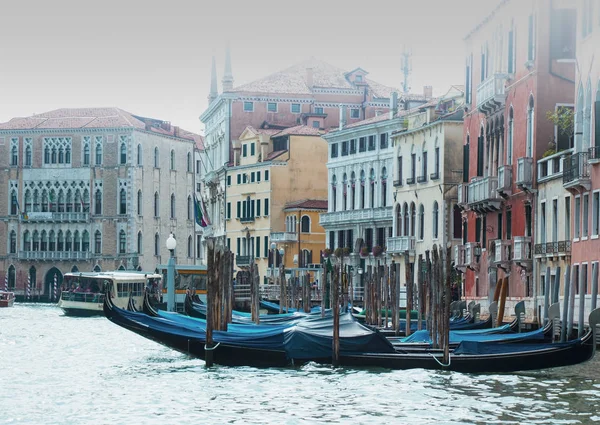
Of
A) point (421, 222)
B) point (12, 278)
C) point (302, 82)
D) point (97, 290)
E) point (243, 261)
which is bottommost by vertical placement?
point (97, 290)

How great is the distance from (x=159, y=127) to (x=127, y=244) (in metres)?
6.74

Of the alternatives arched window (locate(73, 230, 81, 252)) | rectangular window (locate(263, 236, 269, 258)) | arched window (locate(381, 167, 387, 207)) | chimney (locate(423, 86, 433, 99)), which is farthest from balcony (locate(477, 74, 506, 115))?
arched window (locate(73, 230, 81, 252))

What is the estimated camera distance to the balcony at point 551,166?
26.4 meters

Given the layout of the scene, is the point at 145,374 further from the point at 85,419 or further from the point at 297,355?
the point at 85,419

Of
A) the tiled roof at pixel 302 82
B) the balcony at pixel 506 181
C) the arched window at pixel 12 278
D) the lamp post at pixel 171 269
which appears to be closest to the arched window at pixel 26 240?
the arched window at pixel 12 278

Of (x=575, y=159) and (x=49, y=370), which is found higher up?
(x=575, y=159)

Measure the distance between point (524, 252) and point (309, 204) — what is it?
78.7 feet

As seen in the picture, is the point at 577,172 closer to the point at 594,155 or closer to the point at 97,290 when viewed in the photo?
the point at 594,155

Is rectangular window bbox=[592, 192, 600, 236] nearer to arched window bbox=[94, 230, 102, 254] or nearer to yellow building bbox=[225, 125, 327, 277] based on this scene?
yellow building bbox=[225, 125, 327, 277]

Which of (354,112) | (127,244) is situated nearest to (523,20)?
(354,112)

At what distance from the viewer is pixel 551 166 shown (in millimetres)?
27109

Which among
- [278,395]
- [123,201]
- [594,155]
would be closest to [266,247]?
[123,201]

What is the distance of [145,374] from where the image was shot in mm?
20766

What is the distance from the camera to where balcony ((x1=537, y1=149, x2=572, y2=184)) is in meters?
26.4
